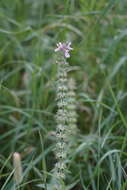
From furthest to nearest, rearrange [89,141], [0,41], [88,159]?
[0,41] → [88,159] → [89,141]

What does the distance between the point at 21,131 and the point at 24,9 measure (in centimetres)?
170

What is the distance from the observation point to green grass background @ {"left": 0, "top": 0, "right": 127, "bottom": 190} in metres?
2.58

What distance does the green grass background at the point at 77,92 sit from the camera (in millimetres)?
2582

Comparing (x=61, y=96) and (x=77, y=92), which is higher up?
(x=77, y=92)

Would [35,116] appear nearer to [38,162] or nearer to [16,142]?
[16,142]

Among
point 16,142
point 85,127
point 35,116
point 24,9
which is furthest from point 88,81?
point 24,9

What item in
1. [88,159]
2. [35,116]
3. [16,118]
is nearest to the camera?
[88,159]

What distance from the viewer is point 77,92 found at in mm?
3420

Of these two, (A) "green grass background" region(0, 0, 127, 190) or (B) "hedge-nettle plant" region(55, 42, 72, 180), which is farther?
(A) "green grass background" region(0, 0, 127, 190)

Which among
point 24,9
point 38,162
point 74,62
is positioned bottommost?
point 38,162

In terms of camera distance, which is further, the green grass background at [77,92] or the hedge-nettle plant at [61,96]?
the green grass background at [77,92]

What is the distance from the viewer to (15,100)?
3.20 m

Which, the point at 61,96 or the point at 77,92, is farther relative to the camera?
the point at 77,92

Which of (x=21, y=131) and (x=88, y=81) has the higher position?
(x=88, y=81)
